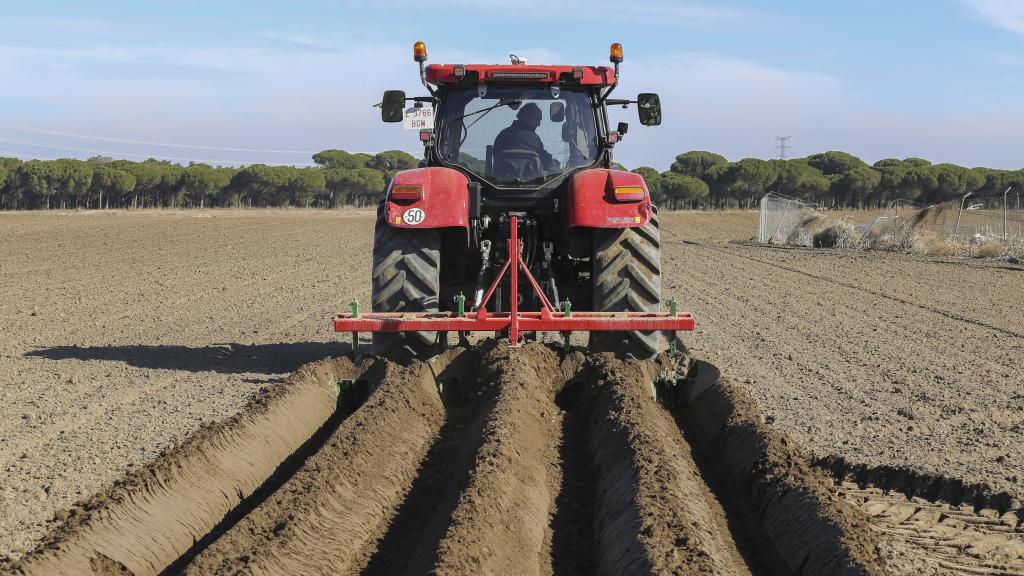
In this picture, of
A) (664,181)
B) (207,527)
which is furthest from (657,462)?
(664,181)

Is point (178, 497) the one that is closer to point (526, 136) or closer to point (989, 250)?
point (526, 136)

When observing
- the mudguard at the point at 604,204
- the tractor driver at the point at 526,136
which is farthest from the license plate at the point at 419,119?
the mudguard at the point at 604,204

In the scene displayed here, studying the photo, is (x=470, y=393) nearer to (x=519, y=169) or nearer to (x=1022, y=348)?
(x=519, y=169)

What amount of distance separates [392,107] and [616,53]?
5.56 ft

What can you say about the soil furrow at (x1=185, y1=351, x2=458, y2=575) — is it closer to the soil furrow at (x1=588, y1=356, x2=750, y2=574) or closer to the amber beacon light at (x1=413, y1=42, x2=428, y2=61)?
the soil furrow at (x1=588, y1=356, x2=750, y2=574)

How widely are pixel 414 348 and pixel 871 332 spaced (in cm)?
507

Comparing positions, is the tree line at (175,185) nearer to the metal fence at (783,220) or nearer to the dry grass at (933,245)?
the metal fence at (783,220)

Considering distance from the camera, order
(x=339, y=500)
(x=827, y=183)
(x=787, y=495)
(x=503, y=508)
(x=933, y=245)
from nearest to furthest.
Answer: (x=503, y=508) → (x=339, y=500) → (x=787, y=495) → (x=933, y=245) → (x=827, y=183)

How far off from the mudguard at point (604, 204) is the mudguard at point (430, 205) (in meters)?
0.73

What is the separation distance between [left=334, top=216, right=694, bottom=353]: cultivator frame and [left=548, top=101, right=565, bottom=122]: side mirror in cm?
131

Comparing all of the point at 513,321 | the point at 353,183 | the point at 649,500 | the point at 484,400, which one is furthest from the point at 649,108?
the point at 353,183

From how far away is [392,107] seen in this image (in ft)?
25.4

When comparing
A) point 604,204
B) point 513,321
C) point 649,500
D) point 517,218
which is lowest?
point 649,500

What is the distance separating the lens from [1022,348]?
30.1 feet
